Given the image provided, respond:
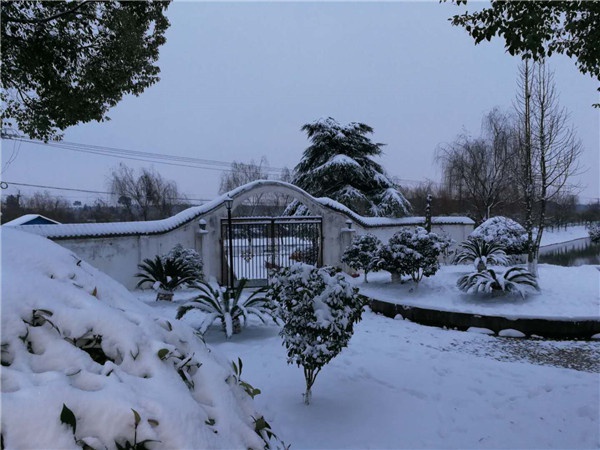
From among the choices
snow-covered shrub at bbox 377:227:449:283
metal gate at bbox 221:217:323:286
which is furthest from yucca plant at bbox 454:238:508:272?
metal gate at bbox 221:217:323:286

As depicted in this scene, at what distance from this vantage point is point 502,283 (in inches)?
272

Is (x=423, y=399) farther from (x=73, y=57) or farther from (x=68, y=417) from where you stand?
(x=73, y=57)

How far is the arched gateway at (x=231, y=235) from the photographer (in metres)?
8.75

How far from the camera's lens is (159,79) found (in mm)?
7316

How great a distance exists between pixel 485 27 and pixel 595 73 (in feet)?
4.59

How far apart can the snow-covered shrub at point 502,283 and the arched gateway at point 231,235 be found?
4.92 m

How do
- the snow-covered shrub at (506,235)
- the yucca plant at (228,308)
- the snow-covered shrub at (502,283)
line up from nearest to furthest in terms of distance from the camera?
the yucca plant at (228,308) → the snow-covered shrub at (502,283) → the snow-covered shrub at (506,235)

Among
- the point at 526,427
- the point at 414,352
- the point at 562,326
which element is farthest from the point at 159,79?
the point at 562,326

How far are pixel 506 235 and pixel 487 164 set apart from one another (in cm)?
945

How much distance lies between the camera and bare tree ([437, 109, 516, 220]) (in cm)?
1794

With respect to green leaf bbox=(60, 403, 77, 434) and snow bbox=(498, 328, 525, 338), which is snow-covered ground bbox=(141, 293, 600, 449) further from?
green leaf bbox=(60, 403, 77, 434)

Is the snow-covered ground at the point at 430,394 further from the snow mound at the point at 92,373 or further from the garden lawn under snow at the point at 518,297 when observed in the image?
the snow mound at the point at 92,373

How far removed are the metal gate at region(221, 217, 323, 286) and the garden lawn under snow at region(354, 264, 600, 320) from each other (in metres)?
2.97

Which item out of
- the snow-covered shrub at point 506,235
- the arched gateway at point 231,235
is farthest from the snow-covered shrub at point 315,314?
the snow-covered shrub at point 506,235
